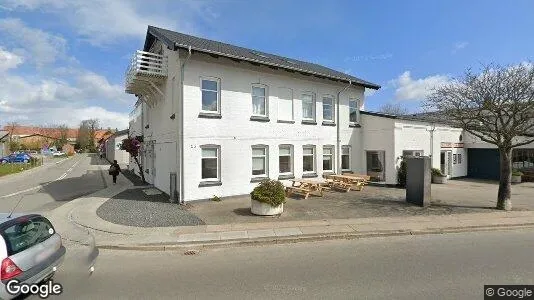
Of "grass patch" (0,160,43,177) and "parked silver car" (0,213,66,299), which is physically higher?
"parked silver car" (0,213,66,299)

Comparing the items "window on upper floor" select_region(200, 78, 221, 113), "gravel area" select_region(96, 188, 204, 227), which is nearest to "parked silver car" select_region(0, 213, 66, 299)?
"gravel area" select_region(96, 188, 204, 227)

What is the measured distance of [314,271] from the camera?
247 inches

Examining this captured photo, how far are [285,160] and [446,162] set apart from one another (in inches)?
519

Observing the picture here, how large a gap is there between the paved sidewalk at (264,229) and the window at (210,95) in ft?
20.7

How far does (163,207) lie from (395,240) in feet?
28.5

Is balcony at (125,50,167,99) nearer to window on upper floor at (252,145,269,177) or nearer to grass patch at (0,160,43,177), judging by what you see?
window on upper floor at (252,145,269,177)

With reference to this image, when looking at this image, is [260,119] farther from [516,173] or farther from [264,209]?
[516,173]

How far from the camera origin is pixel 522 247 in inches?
305

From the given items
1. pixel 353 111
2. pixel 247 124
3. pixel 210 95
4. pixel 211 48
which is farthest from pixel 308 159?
pixel 211 48

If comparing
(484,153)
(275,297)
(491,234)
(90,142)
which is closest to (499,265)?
(491,234)

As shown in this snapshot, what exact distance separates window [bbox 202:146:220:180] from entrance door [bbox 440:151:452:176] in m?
16.6

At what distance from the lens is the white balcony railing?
14.8 metres

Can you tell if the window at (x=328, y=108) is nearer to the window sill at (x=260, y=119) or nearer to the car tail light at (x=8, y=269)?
the window sill at (x=260, y=119)

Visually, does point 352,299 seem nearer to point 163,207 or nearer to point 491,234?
point 491,234
